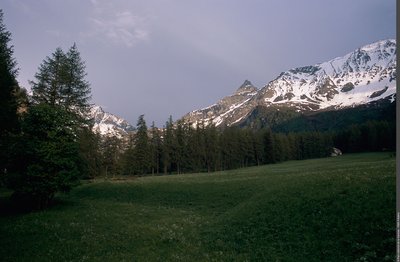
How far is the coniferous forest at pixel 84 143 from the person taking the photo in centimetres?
2898

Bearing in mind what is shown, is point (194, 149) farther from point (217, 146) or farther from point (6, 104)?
point (6, 104)

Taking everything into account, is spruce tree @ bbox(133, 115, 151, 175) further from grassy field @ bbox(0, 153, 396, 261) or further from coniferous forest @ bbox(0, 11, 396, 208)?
grassy field @ bbox(0, 153, 396, 261)

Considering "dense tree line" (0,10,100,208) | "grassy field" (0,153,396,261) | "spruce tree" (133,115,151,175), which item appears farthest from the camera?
"spruce tree" (133,115,151,175)

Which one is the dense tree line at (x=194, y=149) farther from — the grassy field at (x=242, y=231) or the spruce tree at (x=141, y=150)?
the grassy field at (x=242, y=231)

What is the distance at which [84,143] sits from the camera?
5134cm

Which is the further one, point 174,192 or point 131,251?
point 174,192

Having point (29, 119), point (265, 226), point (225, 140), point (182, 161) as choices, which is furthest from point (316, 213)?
point (225, 140)

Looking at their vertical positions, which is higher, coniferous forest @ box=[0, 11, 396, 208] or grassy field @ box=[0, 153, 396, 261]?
coniferous forest @ box=[0, 11, 396, 208]

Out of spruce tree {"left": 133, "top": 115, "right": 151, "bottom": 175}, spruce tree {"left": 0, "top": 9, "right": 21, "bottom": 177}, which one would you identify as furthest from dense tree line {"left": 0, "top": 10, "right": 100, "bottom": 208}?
spruce tree {"left": 133, "top": 115, "right": 151, "bottom": 175}

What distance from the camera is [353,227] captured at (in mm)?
14734

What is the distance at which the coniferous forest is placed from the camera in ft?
95.1

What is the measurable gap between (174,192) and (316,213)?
83.4 ft

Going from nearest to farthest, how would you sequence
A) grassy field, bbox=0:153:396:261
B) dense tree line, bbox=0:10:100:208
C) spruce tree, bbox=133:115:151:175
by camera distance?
grassy field, bbox=0:153:396:261 < dense tree line, bbox=0:10:100:208 < spruce tree, bbox=133:115:151:175

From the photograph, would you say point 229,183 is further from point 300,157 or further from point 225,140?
point 300,157
